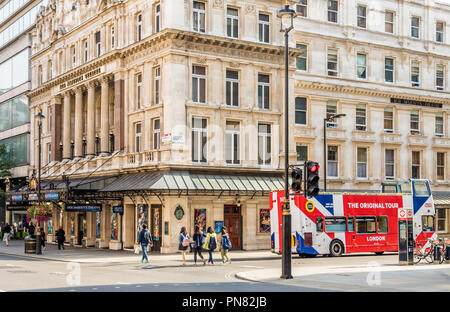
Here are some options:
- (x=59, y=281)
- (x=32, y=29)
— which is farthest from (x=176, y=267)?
(x=32, y=29)

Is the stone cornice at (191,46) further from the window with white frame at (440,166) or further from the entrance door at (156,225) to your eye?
the window with white frame at (440,166)

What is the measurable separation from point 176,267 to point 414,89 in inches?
1170

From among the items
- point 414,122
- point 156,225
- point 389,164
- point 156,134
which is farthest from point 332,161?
point 156,225

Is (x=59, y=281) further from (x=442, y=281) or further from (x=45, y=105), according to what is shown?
(x=45, y=105)

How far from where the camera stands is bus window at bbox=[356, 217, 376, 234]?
122 ft

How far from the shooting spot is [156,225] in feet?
134

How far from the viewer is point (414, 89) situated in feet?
172

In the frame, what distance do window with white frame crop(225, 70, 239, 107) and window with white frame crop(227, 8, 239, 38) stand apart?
7.90ft

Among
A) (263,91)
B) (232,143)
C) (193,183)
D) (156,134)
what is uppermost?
(263,91)

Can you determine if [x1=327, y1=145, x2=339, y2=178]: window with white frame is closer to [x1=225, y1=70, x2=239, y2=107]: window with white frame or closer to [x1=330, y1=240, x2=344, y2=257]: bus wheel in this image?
[x1=225, y1=70, x2=239, y2=107]: window with white frame

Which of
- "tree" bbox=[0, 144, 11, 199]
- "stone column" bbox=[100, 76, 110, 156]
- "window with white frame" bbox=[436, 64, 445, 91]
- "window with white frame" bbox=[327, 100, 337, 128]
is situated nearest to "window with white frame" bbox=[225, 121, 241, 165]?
"window with white frame" bbox=[327, 100, 337, 128]

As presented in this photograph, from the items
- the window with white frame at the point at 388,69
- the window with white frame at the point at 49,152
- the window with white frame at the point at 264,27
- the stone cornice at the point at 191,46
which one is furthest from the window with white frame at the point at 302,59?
the window with white frame at the point at 49,152

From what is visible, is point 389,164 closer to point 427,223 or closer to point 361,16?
point 361,16

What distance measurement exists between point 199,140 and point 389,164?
17.3m
